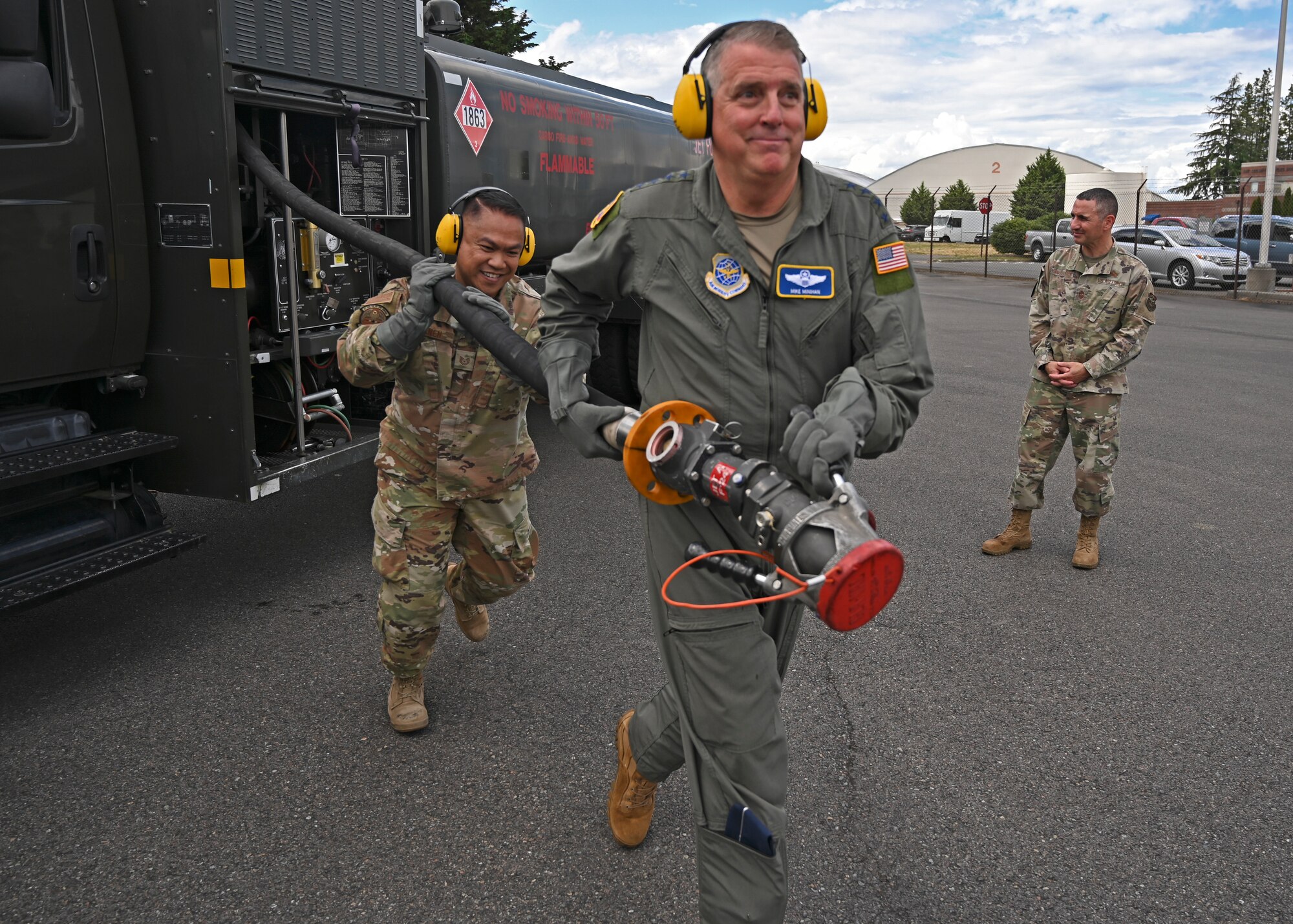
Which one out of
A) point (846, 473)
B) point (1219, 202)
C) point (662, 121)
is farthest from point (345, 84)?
point (1219, 202)

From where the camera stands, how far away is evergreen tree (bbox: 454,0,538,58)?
68.4 feet

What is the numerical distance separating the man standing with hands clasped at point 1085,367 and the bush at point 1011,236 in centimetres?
3998

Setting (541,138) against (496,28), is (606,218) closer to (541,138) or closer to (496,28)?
(541,138)

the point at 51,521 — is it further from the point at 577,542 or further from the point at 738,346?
the point at 738,346

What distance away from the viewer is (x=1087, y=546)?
568 centimetres

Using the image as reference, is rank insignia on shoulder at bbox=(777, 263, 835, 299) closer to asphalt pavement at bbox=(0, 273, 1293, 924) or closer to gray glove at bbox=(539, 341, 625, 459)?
Answer: gray glove at bbox=(539, 341, 625, 459)

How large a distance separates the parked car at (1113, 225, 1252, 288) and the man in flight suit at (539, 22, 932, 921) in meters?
24.9

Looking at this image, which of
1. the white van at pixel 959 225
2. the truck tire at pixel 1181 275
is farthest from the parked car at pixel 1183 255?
the white van at pixel 959 225

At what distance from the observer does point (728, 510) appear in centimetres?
245

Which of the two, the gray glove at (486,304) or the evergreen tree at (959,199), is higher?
the evergreen tree at (959,199)

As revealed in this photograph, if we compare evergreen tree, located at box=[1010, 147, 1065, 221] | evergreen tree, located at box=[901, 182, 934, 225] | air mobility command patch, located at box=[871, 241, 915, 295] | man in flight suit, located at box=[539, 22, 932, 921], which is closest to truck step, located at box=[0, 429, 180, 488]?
man in flight suit, located at box=[539, 22, 932, 921]

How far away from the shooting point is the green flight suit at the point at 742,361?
2.39 meters

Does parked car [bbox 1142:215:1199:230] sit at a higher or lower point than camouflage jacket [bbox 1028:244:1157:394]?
higher

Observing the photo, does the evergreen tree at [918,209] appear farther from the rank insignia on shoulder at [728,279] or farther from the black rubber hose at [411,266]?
the rank insignia on shoulder at [728,279]
